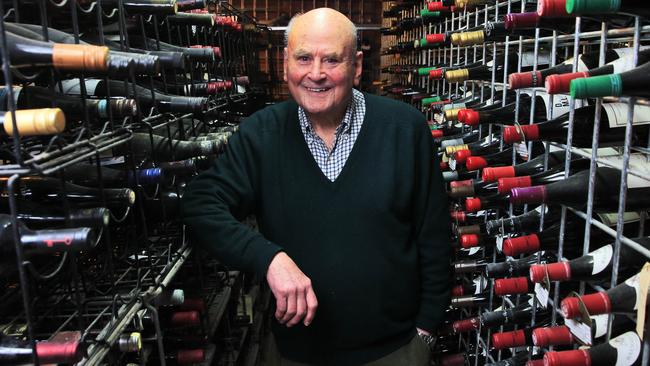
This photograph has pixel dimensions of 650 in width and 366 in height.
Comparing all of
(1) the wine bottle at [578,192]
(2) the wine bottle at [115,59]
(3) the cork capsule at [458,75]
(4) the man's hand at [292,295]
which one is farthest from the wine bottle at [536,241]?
Result: (2) the wine bottle at [115,59]

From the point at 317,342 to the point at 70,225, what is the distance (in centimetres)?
81

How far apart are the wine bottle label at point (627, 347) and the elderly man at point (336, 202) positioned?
555mm

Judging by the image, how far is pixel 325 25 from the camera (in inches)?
55.7

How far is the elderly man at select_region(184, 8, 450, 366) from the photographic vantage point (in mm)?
1437

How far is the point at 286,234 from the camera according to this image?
1.47 meters

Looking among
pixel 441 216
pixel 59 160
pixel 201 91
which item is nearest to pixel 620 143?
pixel 441 216

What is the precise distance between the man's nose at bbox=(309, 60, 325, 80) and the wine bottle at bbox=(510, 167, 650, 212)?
0.56 m

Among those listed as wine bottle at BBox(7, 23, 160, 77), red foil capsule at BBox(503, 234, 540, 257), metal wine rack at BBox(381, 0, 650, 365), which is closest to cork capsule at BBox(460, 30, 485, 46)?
metal wine rack at BBox(381, 0, 650, 365)

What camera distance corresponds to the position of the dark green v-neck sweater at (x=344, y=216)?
4.72ft

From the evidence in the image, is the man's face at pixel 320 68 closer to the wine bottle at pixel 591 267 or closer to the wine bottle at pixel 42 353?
the wine bottle at pixel 591 267

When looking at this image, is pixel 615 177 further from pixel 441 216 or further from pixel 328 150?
pixel 328 150

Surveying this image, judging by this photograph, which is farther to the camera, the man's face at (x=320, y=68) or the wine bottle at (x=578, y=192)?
the man's face at (x=320, y=68)

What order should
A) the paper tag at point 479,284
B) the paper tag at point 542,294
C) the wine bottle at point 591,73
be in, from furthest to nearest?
the paper tag at point 479,284 → the paper tag at point 542,294 → the wine bottle at point 591,73

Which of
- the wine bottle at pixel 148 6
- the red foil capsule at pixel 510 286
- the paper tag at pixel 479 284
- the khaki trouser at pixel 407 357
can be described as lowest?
the paper tag at pixel 479 284
